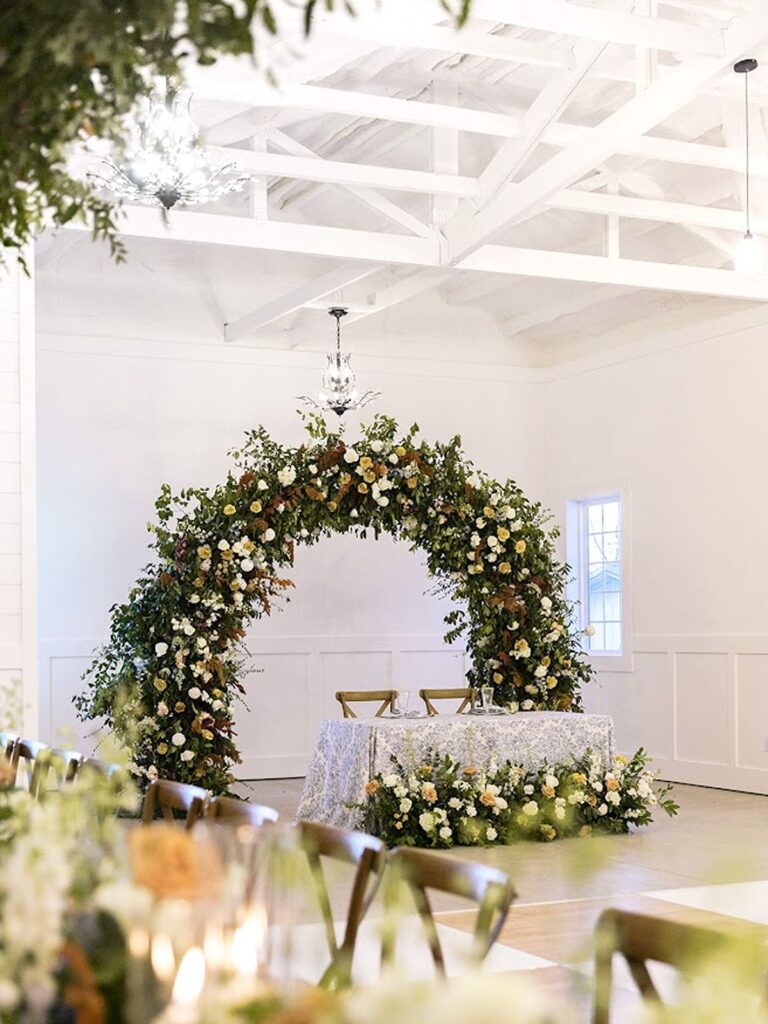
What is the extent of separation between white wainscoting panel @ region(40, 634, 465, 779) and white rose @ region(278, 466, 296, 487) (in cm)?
263

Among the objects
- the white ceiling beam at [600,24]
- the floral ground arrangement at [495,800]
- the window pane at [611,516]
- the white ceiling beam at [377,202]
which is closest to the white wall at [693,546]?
the window pane at [611,516]

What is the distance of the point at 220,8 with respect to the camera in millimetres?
1880

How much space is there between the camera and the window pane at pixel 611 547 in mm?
12281

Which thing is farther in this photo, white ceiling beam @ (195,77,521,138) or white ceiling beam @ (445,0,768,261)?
white ceiling beam @ (195,77,521,138)

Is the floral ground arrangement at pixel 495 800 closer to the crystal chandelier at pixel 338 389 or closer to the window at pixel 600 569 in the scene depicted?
the crystal chandelier at pixel 338 389

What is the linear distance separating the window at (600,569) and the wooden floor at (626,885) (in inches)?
79.9

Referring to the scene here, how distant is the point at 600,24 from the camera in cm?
649

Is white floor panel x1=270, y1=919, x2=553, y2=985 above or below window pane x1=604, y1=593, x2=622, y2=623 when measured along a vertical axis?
below

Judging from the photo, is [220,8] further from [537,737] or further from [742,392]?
[742,392]

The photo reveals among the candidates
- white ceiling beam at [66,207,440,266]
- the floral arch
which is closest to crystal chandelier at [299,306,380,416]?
the floral arch

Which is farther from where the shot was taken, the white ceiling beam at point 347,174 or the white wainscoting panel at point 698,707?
the white wainscoting panel at point 698,707

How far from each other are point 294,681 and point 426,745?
3.74 metres

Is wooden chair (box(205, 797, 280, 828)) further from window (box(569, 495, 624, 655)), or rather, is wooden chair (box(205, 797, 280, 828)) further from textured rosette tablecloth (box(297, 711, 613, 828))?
window (box(569, 495, 624, 655))

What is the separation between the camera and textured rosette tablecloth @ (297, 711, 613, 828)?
326 inches
